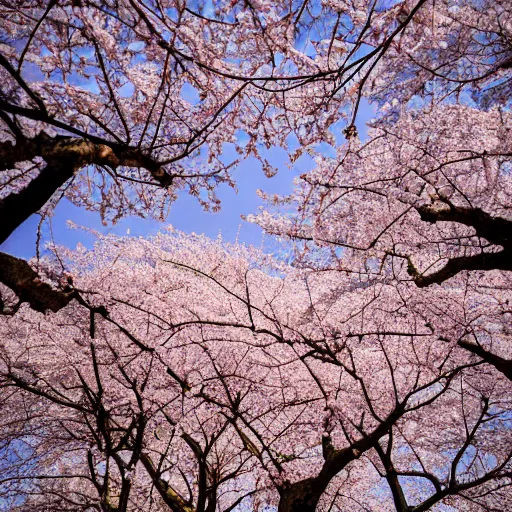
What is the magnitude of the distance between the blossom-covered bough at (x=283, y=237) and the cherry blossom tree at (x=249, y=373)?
0.17ft

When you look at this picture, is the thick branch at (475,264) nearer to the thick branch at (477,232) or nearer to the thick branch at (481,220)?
the thick branch at (477,232)

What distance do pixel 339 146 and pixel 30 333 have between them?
715 centimetres

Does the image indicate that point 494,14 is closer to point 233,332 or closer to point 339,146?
point 339,146

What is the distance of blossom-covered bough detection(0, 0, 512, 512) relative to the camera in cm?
300

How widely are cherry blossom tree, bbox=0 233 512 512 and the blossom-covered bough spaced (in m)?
0.05

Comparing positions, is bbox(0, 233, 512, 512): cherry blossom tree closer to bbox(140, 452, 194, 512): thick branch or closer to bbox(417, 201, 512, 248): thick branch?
bbox(140, 452, 194, 512): thick branch

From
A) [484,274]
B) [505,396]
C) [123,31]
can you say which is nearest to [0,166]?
[123,31]

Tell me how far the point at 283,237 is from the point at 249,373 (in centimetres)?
273

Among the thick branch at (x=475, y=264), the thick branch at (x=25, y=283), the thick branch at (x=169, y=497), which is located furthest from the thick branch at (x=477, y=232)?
the thick branch at (x=169, y=497)

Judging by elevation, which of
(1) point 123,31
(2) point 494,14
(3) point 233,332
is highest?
(2) point 494,14

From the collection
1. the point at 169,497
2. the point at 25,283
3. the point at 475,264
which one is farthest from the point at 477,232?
the point at 169,497

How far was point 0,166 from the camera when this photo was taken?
11.0 ft

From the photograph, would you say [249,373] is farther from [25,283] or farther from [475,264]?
[25,283]

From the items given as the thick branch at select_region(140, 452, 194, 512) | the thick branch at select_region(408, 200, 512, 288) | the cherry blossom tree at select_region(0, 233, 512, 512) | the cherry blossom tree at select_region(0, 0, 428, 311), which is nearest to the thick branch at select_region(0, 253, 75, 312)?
the cherry blossom tree at select_region(0, 0, 428, 311)
